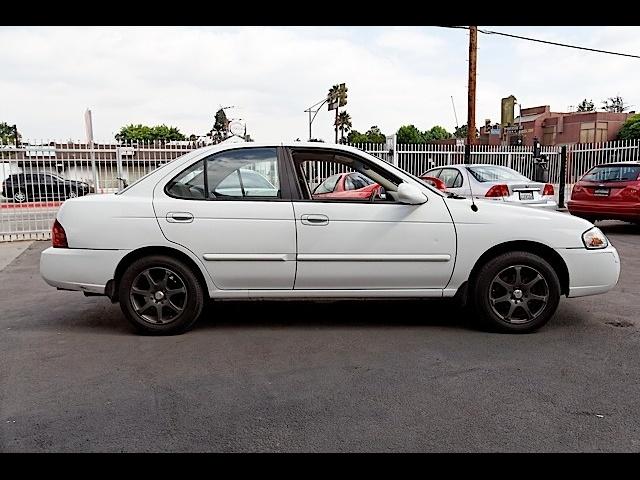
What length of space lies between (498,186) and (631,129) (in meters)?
38.3

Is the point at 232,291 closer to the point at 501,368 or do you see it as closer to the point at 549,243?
the point at 501,368

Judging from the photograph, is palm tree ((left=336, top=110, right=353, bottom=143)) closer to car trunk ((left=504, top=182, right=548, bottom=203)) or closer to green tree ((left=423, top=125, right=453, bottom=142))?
green tree ((left=423, top=125, right=453, bottom=142))

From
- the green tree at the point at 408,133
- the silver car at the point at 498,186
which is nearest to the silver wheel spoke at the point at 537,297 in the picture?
the silver car at the point at 498,186

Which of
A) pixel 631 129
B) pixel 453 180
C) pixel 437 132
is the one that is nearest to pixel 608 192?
pixel 453 180

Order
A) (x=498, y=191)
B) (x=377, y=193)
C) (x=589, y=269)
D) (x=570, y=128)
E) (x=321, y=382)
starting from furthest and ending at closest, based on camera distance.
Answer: (x=570, y=128) < (x=498, y=191) < (x=377, y=193) < (x=589, y=269) < (x=321, y=382)

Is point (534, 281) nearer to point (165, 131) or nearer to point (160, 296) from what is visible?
point (160, 296)

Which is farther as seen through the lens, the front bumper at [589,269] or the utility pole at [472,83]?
the utility pole at [472,83]

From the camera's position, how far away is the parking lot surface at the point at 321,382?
2945mm

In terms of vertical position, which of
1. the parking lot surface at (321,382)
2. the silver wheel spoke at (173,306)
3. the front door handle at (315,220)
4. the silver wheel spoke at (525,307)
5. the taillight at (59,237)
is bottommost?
the parking lot surface at (321,382)

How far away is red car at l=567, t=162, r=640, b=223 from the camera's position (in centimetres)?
1062

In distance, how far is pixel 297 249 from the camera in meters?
4.62

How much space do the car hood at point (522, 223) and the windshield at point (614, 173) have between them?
713 cm

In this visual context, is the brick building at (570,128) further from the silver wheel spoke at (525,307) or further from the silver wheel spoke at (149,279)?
the silver wheel spoke at (149,279)

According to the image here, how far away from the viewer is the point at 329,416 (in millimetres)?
3182
